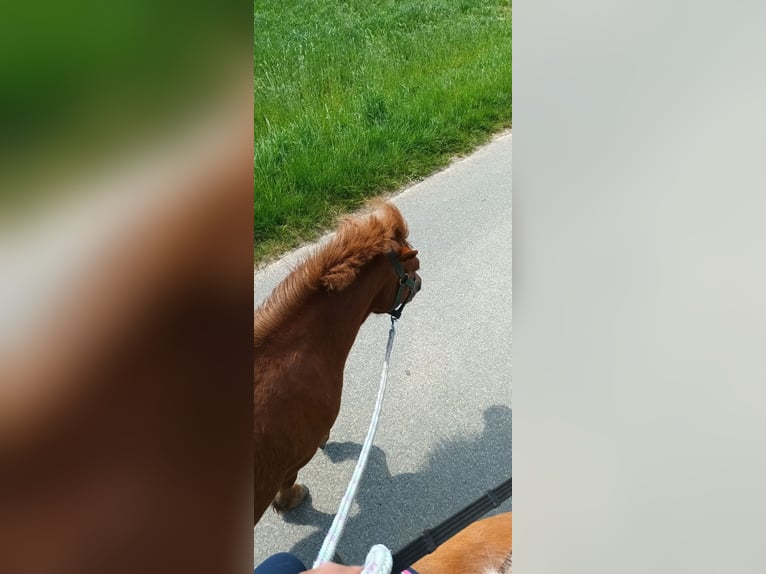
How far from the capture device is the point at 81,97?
0.24 metres

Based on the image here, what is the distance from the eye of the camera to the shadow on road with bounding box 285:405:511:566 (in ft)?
8.09

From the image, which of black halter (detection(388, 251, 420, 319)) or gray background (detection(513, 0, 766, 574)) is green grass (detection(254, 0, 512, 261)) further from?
gray background (detection(513, 0, 766, 574))

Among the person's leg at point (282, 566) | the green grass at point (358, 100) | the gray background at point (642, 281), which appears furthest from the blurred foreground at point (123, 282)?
the green grass at point (358, 100)

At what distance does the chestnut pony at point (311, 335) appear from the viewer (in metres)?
1.93

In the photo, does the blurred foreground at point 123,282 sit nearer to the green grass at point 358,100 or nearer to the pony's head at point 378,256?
the pony's head at point 378,256

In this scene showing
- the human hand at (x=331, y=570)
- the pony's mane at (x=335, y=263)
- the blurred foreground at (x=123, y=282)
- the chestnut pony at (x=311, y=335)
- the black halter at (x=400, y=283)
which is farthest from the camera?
the black halter at (x=400, y=283)

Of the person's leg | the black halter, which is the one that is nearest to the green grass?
the black halter

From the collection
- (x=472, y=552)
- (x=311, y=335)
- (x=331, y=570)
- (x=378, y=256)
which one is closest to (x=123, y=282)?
(x=331, y=570)

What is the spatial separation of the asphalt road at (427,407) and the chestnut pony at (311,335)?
0.37m

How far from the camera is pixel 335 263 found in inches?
83.4

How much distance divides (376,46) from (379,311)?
3.73 metres

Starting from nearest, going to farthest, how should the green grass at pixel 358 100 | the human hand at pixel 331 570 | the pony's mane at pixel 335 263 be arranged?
the human hand at pixel 331 570 < the pony's mane at pixel 335 263 < the green grass at pixel 358 100

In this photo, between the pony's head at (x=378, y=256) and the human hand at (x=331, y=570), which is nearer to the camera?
the human hand at (x=331, y=570)

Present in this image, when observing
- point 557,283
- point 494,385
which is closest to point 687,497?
point 557,283
